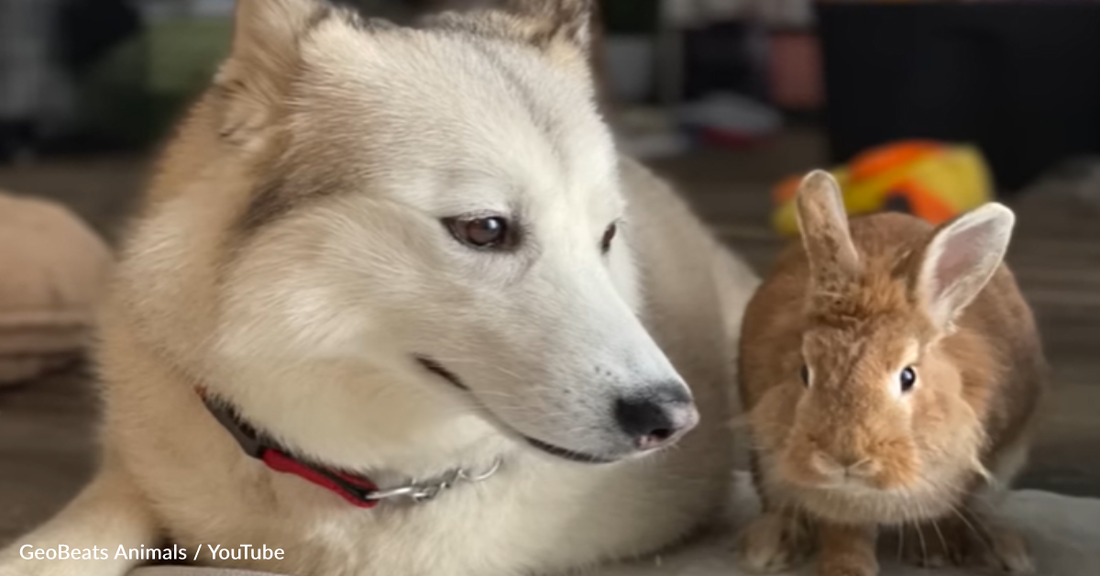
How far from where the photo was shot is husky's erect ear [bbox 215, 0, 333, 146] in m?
1.18

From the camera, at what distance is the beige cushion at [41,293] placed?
2.07 meters

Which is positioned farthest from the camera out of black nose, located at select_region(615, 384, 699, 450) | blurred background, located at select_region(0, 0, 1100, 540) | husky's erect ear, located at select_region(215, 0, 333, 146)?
blurred background, located at select_region(0, 0, 1100, 540)

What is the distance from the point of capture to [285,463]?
123 cm

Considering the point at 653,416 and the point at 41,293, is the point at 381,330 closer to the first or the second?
the point at 653,416

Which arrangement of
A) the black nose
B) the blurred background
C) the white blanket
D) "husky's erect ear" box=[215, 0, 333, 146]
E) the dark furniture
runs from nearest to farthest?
the black nose, "husky's erect ear" box=[215, 0, 333, 146], the white blanket, the blurred background, the dark furniture

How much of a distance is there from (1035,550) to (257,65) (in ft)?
3.10

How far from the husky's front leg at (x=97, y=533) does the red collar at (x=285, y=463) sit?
18cm

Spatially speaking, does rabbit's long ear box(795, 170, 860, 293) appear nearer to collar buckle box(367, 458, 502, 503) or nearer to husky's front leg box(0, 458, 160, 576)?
collar buckle box(367, 458, 502, 503)

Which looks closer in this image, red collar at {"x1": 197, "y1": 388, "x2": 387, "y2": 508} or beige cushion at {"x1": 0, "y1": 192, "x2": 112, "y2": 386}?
red collar at {"x1": 197, "y1": 388, "x2": 387, "y2": 508}

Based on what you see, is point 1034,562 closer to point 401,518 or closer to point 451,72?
point 401,518

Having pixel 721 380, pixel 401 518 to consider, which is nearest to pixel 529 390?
pixel 401 518

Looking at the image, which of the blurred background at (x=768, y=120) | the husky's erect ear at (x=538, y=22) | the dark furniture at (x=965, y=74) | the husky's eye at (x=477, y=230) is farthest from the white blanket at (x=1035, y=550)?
the dark furniture at (x=965, y=74)

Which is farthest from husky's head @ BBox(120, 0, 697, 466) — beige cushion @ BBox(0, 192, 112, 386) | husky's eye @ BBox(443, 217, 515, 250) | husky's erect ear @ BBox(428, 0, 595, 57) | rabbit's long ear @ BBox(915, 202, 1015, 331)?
beige cushion @ BBox(0, 192, 112, 386)

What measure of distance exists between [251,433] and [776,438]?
50 cm
